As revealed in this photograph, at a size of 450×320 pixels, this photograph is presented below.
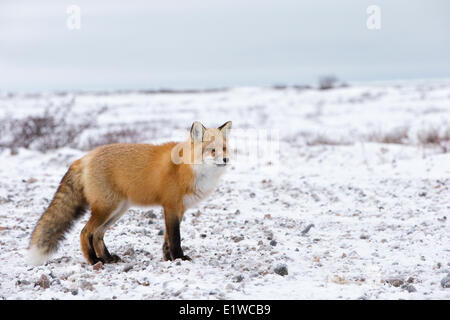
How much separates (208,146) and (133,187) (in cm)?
99

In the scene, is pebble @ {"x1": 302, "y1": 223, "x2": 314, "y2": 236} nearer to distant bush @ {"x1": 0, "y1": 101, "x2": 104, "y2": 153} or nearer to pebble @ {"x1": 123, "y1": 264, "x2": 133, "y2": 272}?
pebble @ {"x1": 123, "y1": 264, "x2": 133, "y2": 272}

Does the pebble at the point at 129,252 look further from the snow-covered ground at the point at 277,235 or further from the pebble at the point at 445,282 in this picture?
the pebble at the point at 445,282

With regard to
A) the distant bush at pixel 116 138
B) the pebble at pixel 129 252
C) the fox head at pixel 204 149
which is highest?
the fox head at pixel 204 149

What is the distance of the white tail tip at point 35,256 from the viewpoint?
465cm

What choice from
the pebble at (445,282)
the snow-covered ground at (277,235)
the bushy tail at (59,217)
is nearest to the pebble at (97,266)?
the snow-covered ground at (277,235)

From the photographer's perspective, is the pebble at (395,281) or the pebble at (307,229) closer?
the pebble at (395,281)

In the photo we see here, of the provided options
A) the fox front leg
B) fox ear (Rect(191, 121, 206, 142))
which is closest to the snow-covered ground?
the fox front leg

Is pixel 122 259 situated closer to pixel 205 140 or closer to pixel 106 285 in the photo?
pixel 106 285

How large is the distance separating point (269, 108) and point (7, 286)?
96.1ft

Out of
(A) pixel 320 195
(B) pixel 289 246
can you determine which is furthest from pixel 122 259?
(A) pixel 320 195

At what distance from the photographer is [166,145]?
5289 mm

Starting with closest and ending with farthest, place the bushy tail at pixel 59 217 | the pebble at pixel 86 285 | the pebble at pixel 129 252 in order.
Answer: the pebble at pixel 86 285, the bushy tail at pixel 59 217, the pebble at pixel 129 252

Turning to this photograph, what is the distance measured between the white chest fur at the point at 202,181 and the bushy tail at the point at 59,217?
1254mm

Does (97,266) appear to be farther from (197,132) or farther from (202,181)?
(197,132)
